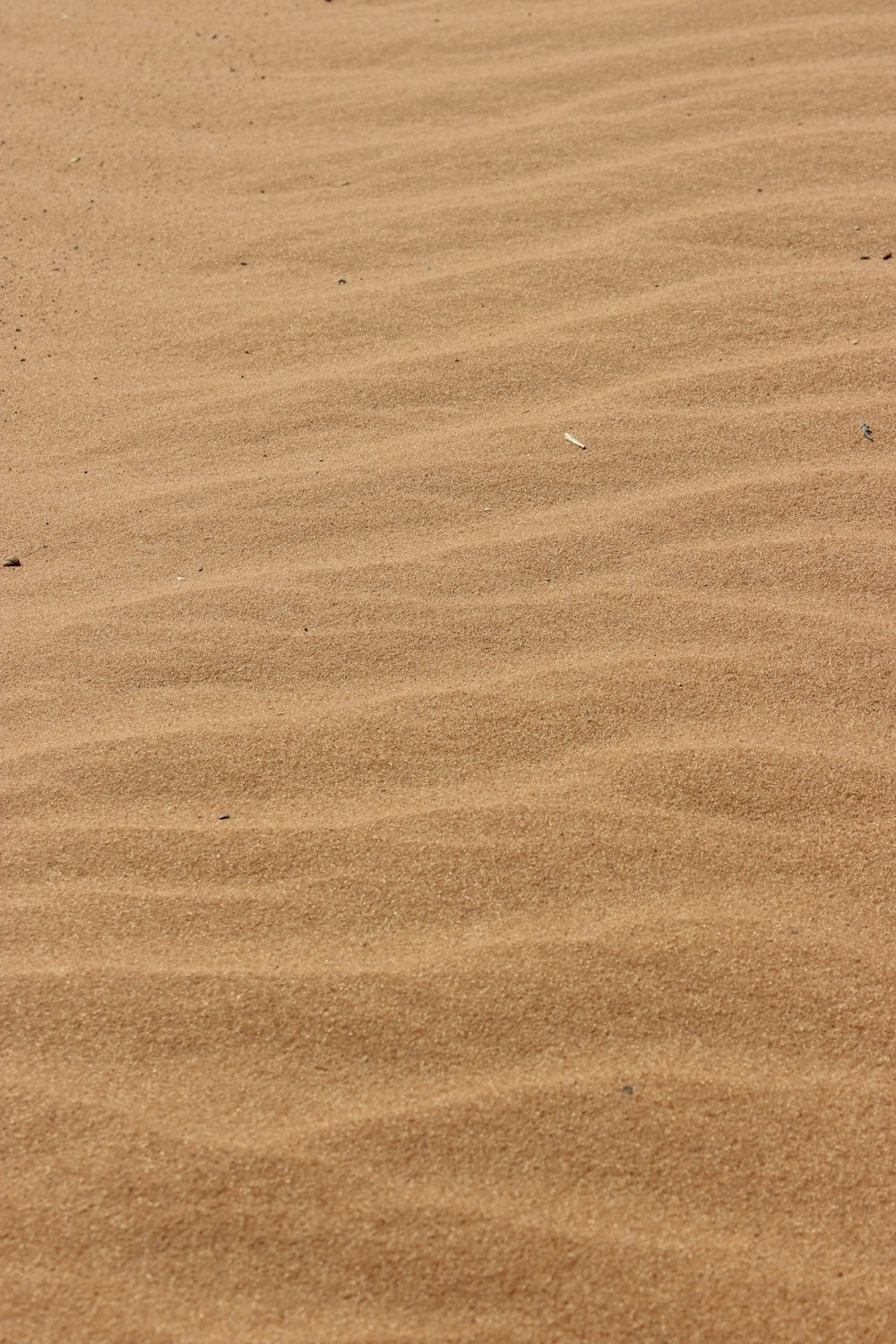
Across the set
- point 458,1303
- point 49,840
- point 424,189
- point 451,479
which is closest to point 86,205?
point 424,189

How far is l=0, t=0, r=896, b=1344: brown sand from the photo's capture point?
1428mm

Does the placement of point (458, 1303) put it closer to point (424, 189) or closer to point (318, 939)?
point (318, 939)

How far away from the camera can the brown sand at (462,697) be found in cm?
143

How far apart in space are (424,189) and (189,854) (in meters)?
→ 2.02

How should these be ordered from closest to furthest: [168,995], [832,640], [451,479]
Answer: [168,995] → [832,640] → [451,479]

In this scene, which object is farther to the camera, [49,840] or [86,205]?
[86,205]

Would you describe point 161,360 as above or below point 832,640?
above

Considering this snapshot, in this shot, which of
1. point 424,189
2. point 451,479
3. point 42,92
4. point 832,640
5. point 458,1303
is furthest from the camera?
point 42,92

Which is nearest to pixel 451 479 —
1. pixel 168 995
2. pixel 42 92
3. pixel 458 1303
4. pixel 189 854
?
pixel 189 854

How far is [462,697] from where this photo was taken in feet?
6.53

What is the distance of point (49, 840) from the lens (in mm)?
1848

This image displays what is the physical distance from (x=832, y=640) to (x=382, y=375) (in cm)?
114

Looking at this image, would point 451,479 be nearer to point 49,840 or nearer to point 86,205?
point 49,840

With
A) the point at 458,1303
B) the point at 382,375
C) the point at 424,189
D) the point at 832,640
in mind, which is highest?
the point at 424,189
